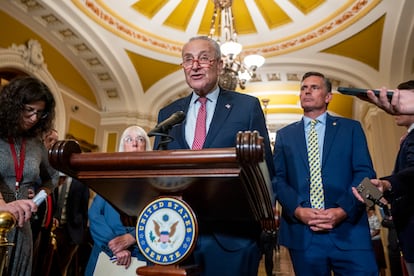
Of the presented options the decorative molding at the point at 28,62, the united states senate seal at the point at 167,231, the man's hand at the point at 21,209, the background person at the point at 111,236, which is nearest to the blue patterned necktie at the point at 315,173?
the background person at the point at 111,236

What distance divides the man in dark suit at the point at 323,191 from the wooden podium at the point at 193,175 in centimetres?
65

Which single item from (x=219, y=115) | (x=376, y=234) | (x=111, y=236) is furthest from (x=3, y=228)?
(x=376, y=234)

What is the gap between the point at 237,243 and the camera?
0.97 metres

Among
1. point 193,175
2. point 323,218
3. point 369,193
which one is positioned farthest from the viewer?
point 323,218

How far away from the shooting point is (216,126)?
1.12 metres

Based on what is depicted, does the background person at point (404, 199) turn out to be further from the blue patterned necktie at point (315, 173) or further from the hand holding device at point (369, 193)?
the blue patterned necktie at point (315, 173)

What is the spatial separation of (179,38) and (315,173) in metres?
5.08

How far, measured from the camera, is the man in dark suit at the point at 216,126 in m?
0.94

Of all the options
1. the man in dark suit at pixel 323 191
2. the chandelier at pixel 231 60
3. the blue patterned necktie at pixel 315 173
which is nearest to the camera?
the man in dark suit at pixel 323 191

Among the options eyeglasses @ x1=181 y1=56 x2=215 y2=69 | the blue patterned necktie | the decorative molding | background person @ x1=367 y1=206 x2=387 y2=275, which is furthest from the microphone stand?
the decorative molding

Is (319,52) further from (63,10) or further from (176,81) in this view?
(63,10)

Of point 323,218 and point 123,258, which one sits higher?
point 323,218

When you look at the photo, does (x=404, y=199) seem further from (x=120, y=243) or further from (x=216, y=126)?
(x=120, y=243)

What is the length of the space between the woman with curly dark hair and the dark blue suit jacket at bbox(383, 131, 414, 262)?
152 centimetres
